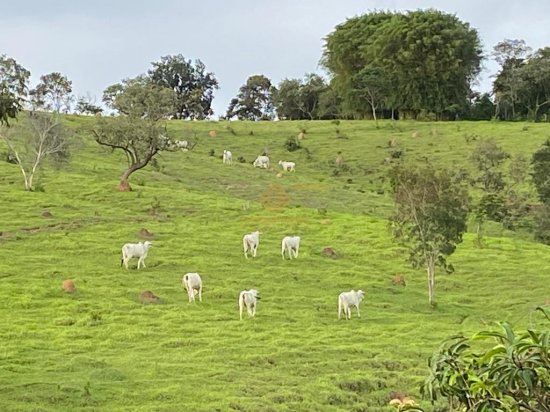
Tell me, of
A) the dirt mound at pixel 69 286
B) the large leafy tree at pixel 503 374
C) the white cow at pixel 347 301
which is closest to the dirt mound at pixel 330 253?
the white cow at pixel 347 301

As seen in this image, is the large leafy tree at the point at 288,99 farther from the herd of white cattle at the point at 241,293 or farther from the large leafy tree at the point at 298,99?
the herd of white cattle at the point at 241,293

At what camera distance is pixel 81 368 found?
18938 millimetres

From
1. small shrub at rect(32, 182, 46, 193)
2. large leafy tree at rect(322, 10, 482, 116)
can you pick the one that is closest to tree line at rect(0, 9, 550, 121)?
large leafy tree at rect(322, 10, 482, 116)

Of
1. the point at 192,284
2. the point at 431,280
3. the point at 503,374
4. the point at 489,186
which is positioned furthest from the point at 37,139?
the point at 503,374

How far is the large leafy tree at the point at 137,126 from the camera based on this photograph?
148ft

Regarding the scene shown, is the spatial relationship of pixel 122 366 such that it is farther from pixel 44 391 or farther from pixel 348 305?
pixel 348 305

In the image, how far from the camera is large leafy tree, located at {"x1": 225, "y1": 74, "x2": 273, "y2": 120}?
4631 inches

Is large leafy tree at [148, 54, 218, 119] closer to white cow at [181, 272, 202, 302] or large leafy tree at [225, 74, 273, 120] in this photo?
large leafy tree at [225, 74, 273, 120]

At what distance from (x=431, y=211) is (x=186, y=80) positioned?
8624 cm

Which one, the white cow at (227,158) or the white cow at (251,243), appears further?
the white cow at (227,158)

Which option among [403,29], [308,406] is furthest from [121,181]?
[403,29]

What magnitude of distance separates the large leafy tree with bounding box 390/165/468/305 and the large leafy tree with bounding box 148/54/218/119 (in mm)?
76860

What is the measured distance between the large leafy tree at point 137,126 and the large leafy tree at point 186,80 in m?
57.4

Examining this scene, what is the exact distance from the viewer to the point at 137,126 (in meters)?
Answer: 44.9
